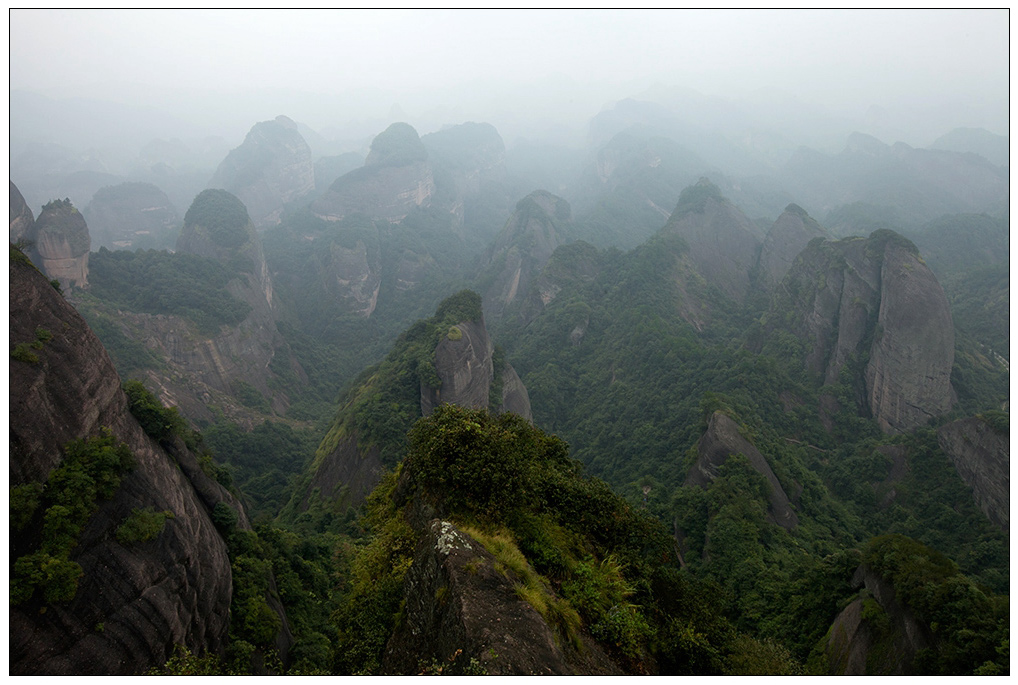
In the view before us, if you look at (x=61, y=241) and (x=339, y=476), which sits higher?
(x=61, y=241)

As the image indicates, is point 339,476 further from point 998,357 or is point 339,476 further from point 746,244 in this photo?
point 746,244

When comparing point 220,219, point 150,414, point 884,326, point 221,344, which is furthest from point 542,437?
point 220,219

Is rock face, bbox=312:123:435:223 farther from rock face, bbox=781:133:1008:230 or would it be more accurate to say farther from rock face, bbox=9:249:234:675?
rock face, bbox=9:249:234:675

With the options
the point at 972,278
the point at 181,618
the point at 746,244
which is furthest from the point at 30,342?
the point at 972,278

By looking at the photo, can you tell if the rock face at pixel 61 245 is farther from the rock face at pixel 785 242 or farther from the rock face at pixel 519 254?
the rock face at pixel 785 242

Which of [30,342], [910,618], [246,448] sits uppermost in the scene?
[30,342]

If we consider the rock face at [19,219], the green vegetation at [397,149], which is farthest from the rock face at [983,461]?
the green vegetation at [397,149]

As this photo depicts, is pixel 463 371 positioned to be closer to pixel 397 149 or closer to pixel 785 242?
pixel 785 242

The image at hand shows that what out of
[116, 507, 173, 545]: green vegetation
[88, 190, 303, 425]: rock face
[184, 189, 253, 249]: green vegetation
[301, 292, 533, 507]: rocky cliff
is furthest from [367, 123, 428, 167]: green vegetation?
[116, 507, 173, 545]: green vegetation
